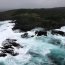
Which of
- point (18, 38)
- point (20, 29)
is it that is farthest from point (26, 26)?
point (18, 38)

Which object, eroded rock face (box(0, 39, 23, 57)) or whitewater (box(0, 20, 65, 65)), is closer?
whitewater (box(0, 20, 65, 65))

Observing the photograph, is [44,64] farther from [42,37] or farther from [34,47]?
[42,37]

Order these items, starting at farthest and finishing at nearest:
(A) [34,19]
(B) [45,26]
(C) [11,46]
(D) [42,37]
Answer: (A) [34,19] → (B) [45,26] → (D) [42,37] → (C) [11,46]

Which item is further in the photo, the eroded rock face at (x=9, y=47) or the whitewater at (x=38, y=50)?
the eroded rock face at (x=9, y=47)

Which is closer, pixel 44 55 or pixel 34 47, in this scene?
pixel 44 55

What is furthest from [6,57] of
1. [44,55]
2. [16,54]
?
[44,55]

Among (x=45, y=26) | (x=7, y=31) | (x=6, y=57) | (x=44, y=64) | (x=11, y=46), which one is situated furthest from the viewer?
(x=45, y=26)
